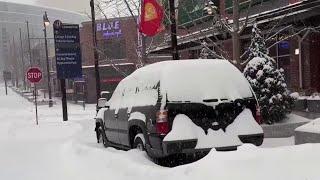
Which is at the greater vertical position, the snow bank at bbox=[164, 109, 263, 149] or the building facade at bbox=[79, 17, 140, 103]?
the building facade at bbox=[79, 17, 140, 103]

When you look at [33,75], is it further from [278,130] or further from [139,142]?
[139,142]

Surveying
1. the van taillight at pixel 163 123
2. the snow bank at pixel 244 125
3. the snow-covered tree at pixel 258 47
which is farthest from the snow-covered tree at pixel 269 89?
the van taillight at pixel 163 123

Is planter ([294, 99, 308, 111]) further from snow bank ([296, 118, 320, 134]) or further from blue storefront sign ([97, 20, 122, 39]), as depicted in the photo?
blue storefront sign ([97, 20, 122, 39])

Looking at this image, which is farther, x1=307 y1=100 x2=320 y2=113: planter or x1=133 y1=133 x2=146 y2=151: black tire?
x1=307 y1=100 x2=320 y2=113: planter

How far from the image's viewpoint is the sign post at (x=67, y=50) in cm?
2608

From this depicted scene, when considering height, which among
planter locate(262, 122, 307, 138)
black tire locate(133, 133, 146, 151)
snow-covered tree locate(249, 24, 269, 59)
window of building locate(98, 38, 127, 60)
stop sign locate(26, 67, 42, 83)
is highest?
window of building locate(98, 38, 127, 60)

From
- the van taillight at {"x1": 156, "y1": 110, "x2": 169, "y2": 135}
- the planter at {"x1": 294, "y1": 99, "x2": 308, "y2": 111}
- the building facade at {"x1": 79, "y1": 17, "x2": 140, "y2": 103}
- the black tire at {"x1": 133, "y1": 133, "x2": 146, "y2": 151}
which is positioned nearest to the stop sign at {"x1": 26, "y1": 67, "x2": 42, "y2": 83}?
the planter at {"x1": 294, "y1": 99, "x2": 308, "y2": 111}

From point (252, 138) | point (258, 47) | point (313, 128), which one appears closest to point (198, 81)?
point (252, 138)

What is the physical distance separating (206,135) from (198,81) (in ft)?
3.05

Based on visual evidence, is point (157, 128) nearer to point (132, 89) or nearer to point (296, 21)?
point (132, 89)

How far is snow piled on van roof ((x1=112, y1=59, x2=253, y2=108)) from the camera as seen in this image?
8.27 meters

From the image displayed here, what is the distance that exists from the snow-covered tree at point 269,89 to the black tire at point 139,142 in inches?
189

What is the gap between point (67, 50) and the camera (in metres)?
26.4

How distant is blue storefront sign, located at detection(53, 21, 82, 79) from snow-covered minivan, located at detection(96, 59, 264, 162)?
1770cm
